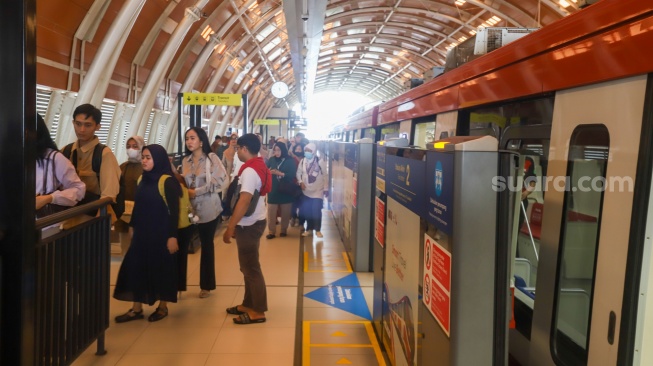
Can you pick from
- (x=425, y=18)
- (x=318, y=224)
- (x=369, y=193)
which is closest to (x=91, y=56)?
(x=318, y=224)

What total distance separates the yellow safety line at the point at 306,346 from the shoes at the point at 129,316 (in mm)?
1660

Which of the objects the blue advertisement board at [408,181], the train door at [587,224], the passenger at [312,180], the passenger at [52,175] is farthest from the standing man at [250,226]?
the passenger at [312,180]

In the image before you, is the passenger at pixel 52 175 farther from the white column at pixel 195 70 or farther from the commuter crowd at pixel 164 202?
the white column at pixel 195 70

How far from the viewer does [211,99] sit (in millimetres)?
11969

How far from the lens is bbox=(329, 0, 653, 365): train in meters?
2.12

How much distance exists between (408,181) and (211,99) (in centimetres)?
915

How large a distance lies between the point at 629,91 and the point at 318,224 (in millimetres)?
8459

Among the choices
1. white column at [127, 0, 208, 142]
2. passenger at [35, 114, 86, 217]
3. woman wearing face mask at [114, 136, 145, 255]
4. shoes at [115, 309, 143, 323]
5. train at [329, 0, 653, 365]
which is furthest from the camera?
white column at [127, 0, 208, 142]

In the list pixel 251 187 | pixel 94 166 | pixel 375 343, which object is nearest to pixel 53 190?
pixel 94 166

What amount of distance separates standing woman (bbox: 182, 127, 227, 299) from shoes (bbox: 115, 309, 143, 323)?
860 mm

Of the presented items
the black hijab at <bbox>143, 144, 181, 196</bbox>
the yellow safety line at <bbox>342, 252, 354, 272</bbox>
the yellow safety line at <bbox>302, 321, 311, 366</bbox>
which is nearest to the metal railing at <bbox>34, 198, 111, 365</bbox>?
the black hijab at <bbox>143, 144, 181, 196</bbox>

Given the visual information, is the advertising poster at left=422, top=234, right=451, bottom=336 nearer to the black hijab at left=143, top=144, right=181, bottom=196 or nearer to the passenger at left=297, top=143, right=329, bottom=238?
the black hijab at left=143, top=144, right=181, bottom=196

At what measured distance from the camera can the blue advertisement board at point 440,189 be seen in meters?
2.57

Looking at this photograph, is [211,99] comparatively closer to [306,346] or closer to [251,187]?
[251,187]
